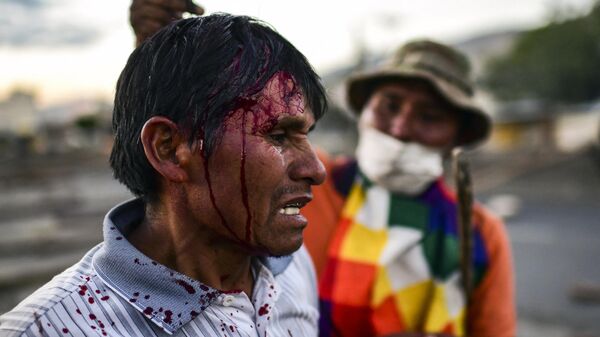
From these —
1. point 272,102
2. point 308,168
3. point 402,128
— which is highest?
point 272,102

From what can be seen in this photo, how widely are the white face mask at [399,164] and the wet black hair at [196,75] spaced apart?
1.34 m

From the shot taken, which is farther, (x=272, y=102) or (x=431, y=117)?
(x=431, y=117)

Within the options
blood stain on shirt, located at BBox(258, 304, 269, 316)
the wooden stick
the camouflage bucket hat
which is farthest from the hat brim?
blood stain on shirt, located at BBox(258, 304, 269, 316)

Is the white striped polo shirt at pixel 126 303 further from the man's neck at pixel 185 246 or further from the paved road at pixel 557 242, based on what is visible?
the paved road at pixel 557 242

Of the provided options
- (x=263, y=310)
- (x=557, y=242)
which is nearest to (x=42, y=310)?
(x=263, y=310)

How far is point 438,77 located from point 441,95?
0.09m

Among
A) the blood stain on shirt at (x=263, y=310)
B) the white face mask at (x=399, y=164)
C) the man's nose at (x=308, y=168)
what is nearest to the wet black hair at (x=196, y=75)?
the man's nose at (x=308, y=168)

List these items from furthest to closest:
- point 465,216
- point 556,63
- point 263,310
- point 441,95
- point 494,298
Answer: point 556,63, point 441,95, point 494,298, point 465,216, point 263,310

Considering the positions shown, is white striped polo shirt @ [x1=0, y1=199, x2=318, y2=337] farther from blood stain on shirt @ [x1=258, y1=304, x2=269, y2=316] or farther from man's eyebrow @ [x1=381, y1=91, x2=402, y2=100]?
man's eyebrow @ [x1=381, y1=91, x2=402, y2=100]

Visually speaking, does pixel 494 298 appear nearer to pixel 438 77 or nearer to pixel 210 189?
pixel 438 77

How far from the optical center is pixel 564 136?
34000 millimetres

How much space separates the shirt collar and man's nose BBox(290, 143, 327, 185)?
313mm

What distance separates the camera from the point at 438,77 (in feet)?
8.70

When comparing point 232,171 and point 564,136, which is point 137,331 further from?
point 564,136
